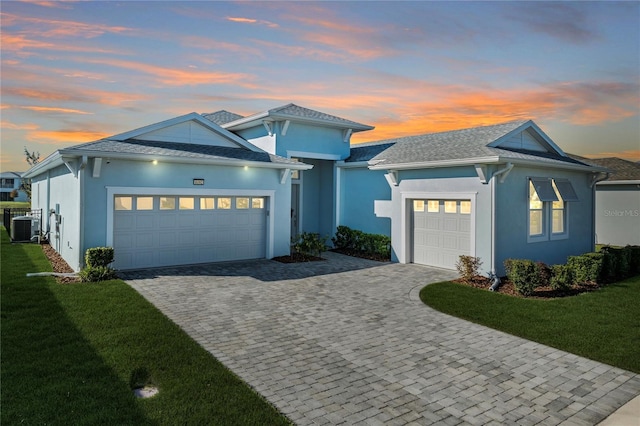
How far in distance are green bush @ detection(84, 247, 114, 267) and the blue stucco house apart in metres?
0.56

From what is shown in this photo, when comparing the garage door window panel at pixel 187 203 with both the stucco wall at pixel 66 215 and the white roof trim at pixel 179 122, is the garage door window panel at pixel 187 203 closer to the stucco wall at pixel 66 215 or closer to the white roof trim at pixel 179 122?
the white roof trim at pixel 179 122

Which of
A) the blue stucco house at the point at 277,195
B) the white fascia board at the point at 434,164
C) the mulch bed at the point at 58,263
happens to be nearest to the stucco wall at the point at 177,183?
the blue stucco house at the point at 277,195

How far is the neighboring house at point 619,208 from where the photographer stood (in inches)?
805

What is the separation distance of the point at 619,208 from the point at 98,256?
23758 mm

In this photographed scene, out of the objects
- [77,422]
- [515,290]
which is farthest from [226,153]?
[77,422]

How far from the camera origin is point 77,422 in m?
4.06

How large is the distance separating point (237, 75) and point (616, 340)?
1371cm

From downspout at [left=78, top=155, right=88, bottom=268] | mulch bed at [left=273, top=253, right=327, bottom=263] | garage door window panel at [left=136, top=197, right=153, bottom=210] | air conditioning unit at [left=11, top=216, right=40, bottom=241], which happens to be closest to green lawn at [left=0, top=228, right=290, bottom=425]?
downspout at [left=78, top=155, right=88, bottom=268]

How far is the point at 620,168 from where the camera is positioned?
2239cm

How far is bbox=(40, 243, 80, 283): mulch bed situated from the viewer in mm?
10641

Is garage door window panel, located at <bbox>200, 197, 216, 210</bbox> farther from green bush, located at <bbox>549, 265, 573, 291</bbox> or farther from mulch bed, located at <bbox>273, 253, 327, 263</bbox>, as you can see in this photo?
green bush, located at <bbox>549, 265, 573, 291</bbox>

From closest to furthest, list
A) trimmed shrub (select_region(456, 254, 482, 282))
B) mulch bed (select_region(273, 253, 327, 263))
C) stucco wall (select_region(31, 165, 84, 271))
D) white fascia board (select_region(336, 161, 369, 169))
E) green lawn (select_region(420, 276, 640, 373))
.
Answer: green lawn (select_region(420, 276, 640, 373)) < trimmed shrub (select_region(456, 254, 482, 282)) < stucco wall (select_region(31, 165, 84, 271)) < mulch bed (select_region(273, 253, 327, 263)) < white fascia board (select_region(336, 161, 369, 169))

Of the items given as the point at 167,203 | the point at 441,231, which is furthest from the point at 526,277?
the point at 167,203

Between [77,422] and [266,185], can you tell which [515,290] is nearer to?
[266,185]
